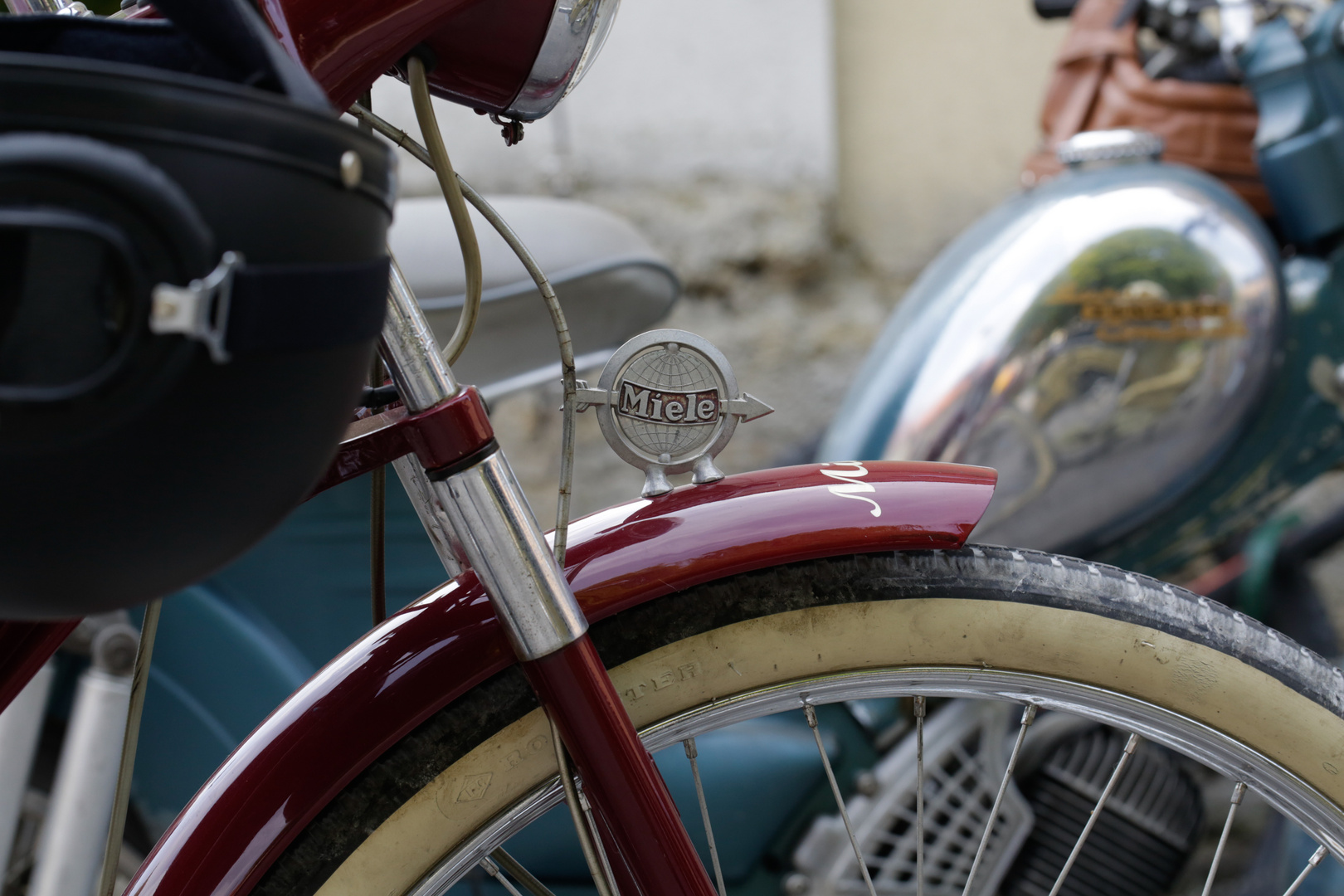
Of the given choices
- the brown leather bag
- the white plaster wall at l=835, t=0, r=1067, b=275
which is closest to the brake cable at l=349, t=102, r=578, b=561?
the brown leather bag

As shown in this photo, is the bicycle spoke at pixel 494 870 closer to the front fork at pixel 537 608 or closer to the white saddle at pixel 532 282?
the front fork at pixel 537 608

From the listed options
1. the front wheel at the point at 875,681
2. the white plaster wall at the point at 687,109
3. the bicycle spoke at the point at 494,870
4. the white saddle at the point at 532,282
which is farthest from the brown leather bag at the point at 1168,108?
the bicycle spoke at the point at 494,870

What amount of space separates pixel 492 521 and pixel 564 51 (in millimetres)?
221

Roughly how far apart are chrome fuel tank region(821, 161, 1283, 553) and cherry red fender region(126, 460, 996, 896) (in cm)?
47

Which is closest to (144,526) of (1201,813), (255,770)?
(255,770)

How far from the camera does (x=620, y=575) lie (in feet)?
1.48

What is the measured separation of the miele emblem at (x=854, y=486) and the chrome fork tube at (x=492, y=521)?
155mm

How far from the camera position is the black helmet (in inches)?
9.2

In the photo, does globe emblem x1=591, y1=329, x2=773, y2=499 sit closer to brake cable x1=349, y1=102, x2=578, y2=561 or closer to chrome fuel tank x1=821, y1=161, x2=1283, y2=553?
brake cable x1=349, y1=102, x2=578, y2=561

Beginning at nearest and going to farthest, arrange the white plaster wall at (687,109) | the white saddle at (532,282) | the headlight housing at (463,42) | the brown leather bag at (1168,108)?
1. the headlight housing at (463,42)
2. the white saddle at (532,282)
3. the brown leather bag at (1168,108)
4. the white plaster wall at (687,109)

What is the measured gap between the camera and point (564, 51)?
452 mm

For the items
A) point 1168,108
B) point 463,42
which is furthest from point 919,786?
point 1168,108

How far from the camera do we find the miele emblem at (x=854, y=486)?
1.58 feet

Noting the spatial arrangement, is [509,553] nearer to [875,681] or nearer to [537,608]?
[537,608]
